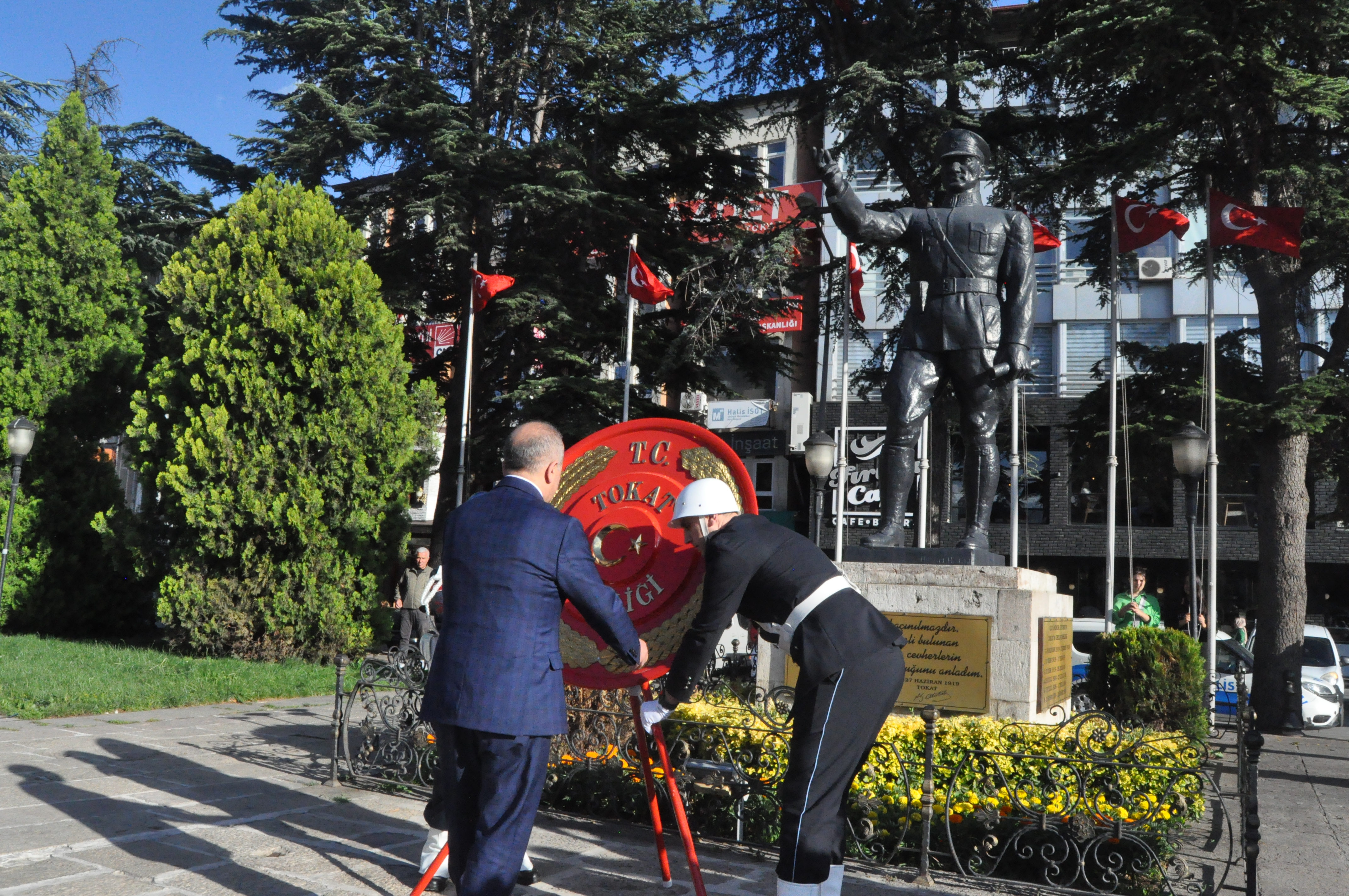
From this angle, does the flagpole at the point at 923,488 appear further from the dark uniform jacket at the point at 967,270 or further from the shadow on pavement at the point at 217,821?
the shadow on pavement at the point at 217,821

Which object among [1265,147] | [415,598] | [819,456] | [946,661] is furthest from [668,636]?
[1265,147]

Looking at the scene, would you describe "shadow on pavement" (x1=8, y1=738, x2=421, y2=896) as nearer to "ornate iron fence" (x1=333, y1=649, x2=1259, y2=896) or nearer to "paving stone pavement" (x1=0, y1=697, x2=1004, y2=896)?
"paving stone pavement" (x1=0, y1=697, x2=1004, y2=896)

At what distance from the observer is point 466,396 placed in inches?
778

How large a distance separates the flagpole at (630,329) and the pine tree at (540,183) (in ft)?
1.78

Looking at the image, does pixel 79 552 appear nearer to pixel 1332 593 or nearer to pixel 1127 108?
pixel 1127 108

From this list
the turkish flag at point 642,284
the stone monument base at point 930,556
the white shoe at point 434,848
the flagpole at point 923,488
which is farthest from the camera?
Result: the turkish flag at point 642,284

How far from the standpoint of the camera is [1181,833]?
5691 millimetres

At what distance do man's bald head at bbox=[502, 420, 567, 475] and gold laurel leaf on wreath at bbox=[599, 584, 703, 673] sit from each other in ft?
3.08

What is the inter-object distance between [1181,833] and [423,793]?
4.62 m

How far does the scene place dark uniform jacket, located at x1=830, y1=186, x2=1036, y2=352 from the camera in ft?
22.6

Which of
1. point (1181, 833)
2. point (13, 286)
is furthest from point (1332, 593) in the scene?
point (13, 286)

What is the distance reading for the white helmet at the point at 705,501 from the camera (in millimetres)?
3986

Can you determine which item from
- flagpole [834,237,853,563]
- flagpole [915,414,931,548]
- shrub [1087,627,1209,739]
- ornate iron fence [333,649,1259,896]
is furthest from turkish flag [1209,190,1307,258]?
ornate iron fence [333,649,1259,896]

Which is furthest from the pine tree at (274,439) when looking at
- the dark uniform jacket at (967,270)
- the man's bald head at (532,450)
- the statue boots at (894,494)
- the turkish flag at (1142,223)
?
the man's bald head at (532,450)
